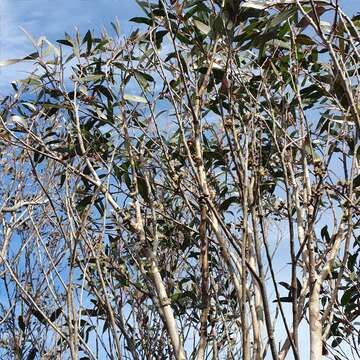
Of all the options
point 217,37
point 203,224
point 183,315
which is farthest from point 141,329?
point 217,37

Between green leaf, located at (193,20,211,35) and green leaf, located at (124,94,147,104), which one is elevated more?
green leaf, located at (193,20,211,35)

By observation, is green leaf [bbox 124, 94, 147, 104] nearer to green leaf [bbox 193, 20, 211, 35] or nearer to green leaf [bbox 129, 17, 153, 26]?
green leaf [bbox 129, 17, 153, 26]

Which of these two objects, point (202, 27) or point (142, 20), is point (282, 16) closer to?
point (202, 27)

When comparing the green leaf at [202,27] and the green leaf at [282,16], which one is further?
the green leaf at [202,27]

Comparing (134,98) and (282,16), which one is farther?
(134,98)

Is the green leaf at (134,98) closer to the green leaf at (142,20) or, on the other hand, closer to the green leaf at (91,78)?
the green leaf at (91,78)

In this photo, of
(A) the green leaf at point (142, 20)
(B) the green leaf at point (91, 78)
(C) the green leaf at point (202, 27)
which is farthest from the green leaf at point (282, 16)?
(B) the green leaf at point (91, 78)

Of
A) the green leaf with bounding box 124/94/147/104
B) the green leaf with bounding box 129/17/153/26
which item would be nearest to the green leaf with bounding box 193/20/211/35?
the green leaf with bounding box 129/17/153/26

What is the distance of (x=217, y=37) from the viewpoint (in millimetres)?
1994

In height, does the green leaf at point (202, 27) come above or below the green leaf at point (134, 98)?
above

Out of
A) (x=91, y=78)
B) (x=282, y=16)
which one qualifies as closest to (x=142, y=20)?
(x=91, y=78)

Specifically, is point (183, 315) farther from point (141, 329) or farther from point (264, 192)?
point (264, 192)

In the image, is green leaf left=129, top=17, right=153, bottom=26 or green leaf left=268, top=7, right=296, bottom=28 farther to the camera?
green leaf left=129, top=17, right=153, bottom=26

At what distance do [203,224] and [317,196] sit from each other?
368 millimetres
